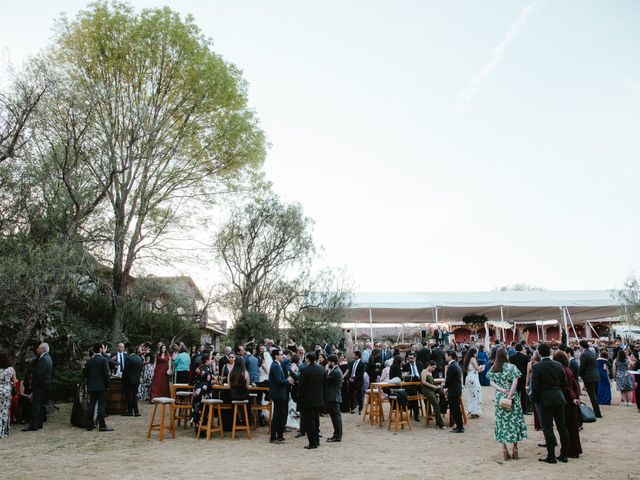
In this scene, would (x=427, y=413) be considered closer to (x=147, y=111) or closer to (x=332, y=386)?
(x=332, y=386)

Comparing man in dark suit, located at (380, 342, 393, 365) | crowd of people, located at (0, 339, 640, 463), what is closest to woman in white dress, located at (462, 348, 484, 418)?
crowd of people, located at (0, 339, 640, 463)

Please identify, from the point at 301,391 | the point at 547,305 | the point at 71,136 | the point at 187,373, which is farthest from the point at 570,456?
the point at 547,305

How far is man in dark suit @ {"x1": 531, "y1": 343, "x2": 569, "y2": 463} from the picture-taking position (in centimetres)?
662


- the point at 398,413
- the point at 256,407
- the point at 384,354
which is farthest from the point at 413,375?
the point at 384,354

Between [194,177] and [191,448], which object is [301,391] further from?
[194,177]

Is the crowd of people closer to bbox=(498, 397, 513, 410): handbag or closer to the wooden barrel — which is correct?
bbox=(498, 397, 513, 410): handbag

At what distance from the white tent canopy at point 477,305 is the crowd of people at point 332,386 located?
32.6ft

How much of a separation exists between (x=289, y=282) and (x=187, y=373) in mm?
10253

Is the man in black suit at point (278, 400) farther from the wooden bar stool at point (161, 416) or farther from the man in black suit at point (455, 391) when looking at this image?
the man in black suit at point (455, 391)

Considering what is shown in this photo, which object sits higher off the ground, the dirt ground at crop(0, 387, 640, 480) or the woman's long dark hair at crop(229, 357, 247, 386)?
the woman's long dark hair at crop(229, 357, 247, 386)

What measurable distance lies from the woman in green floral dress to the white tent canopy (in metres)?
15.7

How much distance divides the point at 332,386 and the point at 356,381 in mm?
3884

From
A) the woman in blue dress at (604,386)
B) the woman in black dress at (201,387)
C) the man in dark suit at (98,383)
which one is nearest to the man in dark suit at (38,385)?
the man in dark suit at (98,383)

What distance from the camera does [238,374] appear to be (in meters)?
9.07
